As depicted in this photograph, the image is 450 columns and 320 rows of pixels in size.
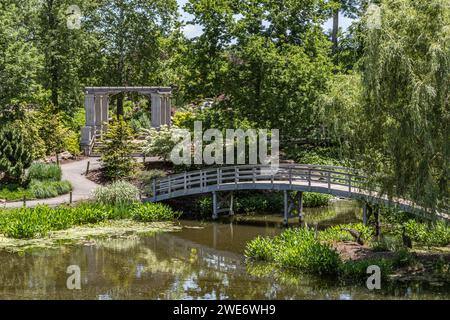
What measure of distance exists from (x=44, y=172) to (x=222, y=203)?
899 centimetres

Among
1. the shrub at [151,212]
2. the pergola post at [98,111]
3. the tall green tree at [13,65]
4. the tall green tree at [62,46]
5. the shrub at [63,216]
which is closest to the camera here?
the shrub at [63,216]

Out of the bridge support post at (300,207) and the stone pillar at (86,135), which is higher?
the stone pillar at (86,135)

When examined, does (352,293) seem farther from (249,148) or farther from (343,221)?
(249,148)

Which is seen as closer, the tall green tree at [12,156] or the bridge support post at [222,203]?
the bridge support post at [222,203]

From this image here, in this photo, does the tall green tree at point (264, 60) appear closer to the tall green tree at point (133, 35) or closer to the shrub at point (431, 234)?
the shrub at point (431, 234)

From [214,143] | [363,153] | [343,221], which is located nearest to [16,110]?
[214,143]

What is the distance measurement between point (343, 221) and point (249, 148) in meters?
5.49

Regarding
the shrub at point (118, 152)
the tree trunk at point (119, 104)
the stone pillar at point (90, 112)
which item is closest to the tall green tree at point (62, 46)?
the tree trunk at point (119, 104)

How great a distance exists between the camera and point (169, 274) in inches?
770

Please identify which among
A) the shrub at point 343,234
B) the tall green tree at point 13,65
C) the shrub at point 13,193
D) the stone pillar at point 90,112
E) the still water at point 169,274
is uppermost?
the tall green tree at point 13,65

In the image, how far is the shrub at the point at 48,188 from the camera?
1177 inches

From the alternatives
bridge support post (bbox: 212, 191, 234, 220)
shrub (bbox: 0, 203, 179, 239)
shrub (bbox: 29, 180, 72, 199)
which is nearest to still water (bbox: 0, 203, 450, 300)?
shrub (bbox: 0, 203, 179, 239)

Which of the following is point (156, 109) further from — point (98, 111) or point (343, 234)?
point (343, 234)

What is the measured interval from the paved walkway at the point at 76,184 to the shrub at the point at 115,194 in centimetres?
151
